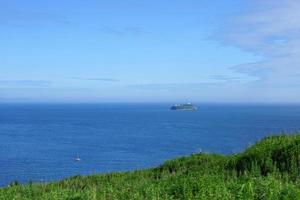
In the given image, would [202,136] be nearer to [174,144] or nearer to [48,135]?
[174,144]

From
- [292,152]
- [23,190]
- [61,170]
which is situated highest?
[292,152]

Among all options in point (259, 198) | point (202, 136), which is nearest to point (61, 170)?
point (202, 136)

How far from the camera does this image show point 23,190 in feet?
60.0

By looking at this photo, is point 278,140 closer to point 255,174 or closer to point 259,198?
point 255,174

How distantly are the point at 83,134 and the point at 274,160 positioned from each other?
141653 millimetres

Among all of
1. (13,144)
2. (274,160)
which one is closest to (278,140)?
(274,160)

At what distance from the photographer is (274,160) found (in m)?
19.5

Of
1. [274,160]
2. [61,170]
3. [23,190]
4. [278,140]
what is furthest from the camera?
[61,170]

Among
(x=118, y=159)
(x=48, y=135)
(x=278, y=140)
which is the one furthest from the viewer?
(x=48, y=135)

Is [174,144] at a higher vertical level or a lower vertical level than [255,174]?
lower

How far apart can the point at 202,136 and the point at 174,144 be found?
20.9m

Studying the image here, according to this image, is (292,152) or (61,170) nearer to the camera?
(292,152)

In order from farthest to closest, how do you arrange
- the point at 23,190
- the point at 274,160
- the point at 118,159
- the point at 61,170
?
the point at 118,159 → the point at 61,170 → the point at 274,160 → the point at 23,190

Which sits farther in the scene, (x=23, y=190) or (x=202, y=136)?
(x=202, y=136)
